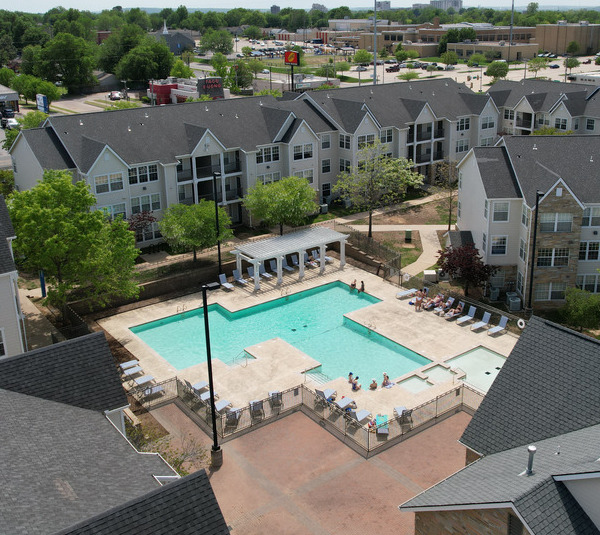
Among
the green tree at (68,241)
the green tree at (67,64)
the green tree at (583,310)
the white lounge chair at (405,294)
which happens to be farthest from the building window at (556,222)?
the green tree at (67,64)

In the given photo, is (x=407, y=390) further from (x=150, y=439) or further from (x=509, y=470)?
(x=509, y=470)

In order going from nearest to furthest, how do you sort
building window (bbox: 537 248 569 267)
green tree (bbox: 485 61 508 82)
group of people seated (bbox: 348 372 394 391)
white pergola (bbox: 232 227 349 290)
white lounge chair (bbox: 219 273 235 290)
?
group of people seated (bbox: 348 372 394 391)
building window (bbox: 537 248 569 267)
white pergola (bbox: 232 227 349 290)
white lounge chair (bbox: 219 273 235 290)
green tree (bbox: 485 61 508 82)

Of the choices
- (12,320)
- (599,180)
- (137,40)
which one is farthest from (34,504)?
(137,40)

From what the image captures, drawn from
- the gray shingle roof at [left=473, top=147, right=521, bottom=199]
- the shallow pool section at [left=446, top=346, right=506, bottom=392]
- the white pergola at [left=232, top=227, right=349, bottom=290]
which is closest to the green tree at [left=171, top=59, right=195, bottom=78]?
the white pergola at [left=232, top=227, right=349, bottom=290]

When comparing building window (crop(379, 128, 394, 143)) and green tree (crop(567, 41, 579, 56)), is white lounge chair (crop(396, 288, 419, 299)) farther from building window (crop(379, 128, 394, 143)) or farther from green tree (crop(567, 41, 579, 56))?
green tree (crop(567, 41, 579, 56))

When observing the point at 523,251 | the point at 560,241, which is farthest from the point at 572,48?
the point at 560,241

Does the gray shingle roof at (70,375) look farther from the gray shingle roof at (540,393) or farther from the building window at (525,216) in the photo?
the building window at (525,216)

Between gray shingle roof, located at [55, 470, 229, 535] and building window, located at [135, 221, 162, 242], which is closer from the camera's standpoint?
gray shingle roof, located at [55, 470, 229, 535]
